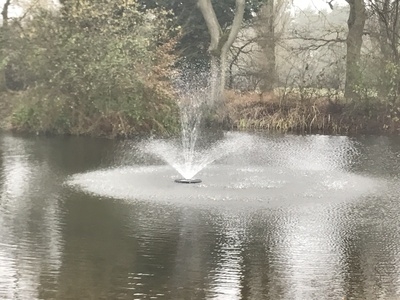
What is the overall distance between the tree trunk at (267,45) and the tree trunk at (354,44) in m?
3.33

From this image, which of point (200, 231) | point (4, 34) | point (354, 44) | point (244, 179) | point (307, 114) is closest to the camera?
point (200, 231)

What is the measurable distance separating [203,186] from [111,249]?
136 inches

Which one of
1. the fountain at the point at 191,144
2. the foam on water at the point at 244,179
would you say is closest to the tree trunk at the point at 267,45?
the fountain at the point at 191,144

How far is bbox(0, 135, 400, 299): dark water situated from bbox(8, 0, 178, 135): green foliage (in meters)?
4.52

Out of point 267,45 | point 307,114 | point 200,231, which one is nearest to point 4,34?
point 307,114

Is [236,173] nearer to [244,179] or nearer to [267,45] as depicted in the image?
[244,179]

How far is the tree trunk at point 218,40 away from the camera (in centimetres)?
2086

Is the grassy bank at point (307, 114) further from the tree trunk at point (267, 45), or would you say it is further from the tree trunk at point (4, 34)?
the tree trunk at point (4, 34)

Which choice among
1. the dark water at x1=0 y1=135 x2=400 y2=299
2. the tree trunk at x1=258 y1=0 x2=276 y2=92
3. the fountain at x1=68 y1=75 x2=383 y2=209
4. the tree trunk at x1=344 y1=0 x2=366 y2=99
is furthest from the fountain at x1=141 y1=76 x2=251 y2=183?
the tree trunk at x1=344 y1=0 x2=366 y2=99

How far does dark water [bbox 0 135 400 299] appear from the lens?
521 cm

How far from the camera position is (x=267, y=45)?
23.8 m

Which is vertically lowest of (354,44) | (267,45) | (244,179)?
(244,179)

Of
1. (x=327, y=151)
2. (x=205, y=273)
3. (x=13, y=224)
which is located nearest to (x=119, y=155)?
(x=327, y=151)

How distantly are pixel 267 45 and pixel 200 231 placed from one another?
17.7m
